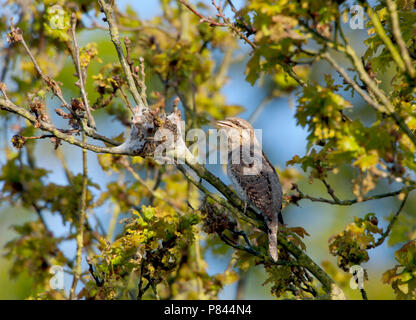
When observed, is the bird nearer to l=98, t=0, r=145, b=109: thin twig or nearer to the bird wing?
the bird wing

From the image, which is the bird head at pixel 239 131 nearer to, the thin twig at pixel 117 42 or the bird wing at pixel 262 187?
the bird wing at pixel 262 187

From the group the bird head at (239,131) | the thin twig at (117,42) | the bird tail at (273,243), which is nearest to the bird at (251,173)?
the bird head at (239,131)

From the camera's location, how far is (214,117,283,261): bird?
4.53 metres

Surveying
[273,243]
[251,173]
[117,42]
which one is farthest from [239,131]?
[117,42]

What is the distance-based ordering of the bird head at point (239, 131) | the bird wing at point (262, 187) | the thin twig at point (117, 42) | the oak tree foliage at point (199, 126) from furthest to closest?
the bird head at point (239, 131) → the bird wing at point (262, 187) → the thin twig at point (117, 42) → the oak tree foliage at point (199, 126)

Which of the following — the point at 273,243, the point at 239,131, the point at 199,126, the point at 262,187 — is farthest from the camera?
the point at 199,126

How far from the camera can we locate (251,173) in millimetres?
4820

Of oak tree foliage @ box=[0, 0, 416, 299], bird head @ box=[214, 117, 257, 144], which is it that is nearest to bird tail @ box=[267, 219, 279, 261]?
oak tree foliage @ box=[0, 0, 416, 299]

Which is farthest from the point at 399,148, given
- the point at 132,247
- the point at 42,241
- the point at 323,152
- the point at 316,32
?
the point at 42,241

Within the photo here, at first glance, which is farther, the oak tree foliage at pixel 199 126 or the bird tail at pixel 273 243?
the bird tail at pixel 273 243

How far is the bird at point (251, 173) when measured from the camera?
14.9ft

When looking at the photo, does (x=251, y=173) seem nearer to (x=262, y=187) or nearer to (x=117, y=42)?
(x=262, y=187)

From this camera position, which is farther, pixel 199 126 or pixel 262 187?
pixel 199 126
